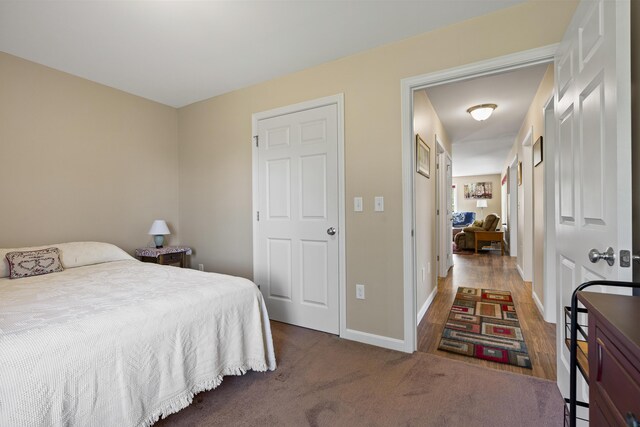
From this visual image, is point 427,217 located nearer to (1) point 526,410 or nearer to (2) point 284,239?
(2) point 284,239

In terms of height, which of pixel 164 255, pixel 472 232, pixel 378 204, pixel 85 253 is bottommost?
pixel 472 232

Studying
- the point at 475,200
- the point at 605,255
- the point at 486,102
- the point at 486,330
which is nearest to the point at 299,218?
the point at 486,330

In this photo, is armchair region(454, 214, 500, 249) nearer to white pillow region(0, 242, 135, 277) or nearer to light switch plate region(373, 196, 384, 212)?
light switch plate region(373, 196, 384, 212)

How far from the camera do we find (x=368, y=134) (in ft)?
7.95

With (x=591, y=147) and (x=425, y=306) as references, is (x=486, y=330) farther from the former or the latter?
(x=591, y=147)

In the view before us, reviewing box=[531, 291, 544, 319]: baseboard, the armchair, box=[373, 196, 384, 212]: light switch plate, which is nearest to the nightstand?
box=[373, 196, 384, 212]: light switch plate

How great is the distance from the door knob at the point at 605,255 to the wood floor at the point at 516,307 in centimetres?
120

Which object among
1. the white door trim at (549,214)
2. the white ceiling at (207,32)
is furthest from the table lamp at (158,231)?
the white door trim at (549,214)

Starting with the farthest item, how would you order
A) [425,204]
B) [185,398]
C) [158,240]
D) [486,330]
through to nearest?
1. [425,204]
2. [158,240]
3. [486,330]
4. [185,398]

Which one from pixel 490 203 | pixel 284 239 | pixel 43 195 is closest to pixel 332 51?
pixel 284 239

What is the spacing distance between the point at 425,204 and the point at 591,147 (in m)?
2.31

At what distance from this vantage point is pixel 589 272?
1302 mm

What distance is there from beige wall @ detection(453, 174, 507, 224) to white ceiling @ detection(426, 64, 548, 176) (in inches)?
164

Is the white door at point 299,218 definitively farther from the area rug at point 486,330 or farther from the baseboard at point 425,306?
the area rug at point 486,330
